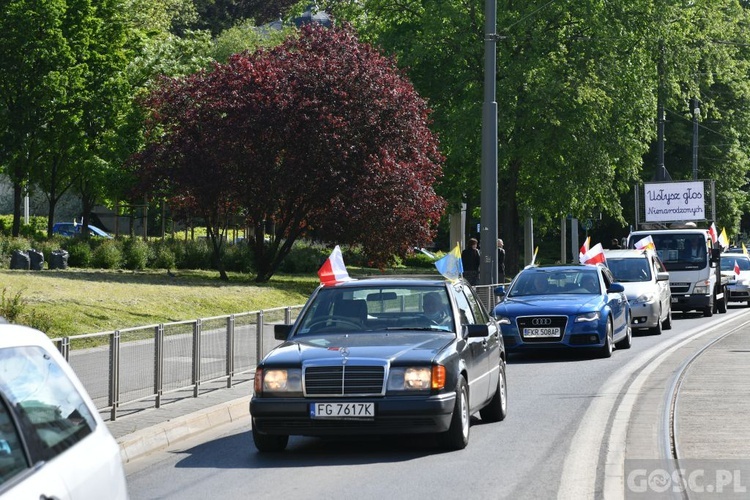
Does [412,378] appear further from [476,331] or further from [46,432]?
[46,432]

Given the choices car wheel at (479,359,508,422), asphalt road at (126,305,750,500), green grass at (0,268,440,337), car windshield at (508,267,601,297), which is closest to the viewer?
asphalt road at (126,305,750,500)

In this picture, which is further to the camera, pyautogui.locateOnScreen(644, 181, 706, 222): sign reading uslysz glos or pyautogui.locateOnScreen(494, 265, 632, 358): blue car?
pyautogui.locateOnScreen(644, 181, 706, 222): sign reading uslysz glos

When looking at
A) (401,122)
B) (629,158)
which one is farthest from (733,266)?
(401,122)

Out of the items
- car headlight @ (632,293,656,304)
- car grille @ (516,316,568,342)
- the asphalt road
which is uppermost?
car headlight @ (632,293,656,304)

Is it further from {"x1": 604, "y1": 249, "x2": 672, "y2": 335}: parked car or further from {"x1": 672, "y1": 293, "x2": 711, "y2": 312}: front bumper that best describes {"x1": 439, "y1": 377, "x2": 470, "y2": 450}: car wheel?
{"x1": 672, "y1": 293, "x2": 711, "y2": 312}: front bumper

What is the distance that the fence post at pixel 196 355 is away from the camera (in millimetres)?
14539

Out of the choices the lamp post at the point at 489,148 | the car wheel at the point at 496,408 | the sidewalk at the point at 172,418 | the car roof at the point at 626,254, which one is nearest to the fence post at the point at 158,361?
the sidewalk at the point at 172,418

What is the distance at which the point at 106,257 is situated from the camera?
36.7 metres

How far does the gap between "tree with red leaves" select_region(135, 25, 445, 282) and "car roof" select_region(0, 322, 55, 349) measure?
27786 millimetres

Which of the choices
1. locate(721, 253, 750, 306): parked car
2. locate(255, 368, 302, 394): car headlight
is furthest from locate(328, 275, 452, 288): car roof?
locate(721, 253, 750, 306): parked car

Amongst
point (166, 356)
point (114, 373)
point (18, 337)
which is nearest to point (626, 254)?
point (166, 356)

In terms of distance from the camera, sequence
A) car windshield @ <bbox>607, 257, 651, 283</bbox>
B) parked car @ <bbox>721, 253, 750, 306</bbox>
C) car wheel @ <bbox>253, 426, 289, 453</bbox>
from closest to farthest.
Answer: car wheel @ <bbox>253, 426, 289, 453</bbox>
car windshield @ <bbox>607, 257, 651, 283</bbox>
parked car @ <bbox>721, 253, 750, 306</bbox>

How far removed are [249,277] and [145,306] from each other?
11.0 metres

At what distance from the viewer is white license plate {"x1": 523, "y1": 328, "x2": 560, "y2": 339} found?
66.9ft
